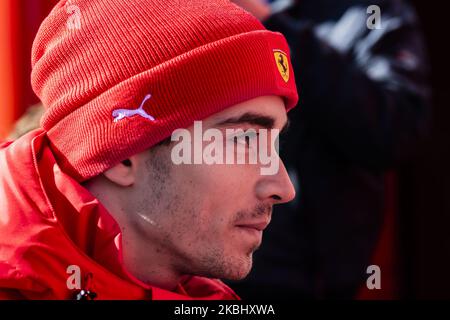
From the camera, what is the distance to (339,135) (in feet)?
9.23

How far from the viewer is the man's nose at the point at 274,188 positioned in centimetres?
188

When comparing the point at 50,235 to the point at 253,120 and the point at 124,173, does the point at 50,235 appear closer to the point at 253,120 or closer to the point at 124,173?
the point at 124,173

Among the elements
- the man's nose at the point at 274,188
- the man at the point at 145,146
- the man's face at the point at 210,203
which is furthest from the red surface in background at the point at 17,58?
the man's nose at the point at 274,188

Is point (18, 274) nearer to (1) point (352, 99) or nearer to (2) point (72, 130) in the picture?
(2) point (72, 130)

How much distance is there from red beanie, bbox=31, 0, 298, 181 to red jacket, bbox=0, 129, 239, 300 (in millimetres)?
68

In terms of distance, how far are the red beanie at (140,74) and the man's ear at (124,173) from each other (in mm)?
32

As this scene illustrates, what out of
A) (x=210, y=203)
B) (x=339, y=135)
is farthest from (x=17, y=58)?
(x=210, y=203)

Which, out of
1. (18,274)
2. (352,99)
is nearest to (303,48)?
(352,99)

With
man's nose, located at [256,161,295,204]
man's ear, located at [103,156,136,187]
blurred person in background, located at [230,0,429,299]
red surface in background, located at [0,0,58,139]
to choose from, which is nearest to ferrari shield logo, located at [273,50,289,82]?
man's nose, located at [256,161,295,204]

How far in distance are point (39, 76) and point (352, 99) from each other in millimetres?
1169

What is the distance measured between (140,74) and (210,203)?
306 mm

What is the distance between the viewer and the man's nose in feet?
6.17

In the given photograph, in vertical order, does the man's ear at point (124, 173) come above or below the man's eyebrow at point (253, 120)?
below

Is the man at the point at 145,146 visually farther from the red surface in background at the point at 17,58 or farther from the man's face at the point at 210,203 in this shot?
the red surface in background at the point at 17,58
